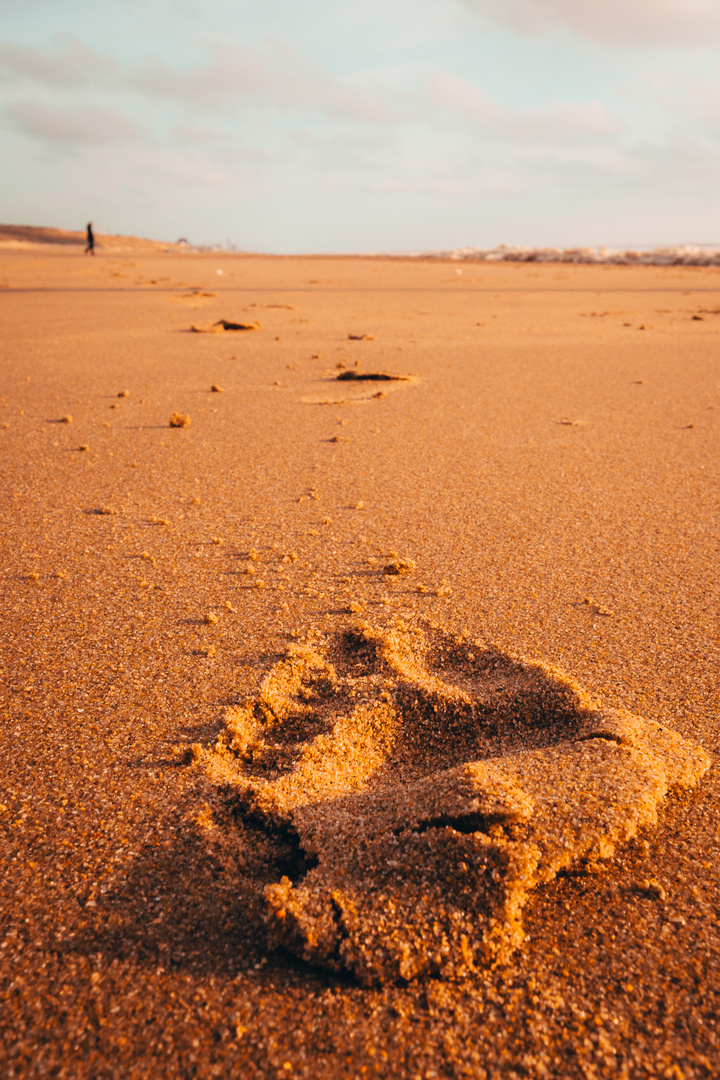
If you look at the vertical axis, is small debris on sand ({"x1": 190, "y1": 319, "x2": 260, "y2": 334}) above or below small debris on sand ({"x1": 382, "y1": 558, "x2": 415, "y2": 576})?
above

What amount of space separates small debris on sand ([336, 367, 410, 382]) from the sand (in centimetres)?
108

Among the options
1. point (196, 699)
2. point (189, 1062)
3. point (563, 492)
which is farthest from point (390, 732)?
point (563, 492)

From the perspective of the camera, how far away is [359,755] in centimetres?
109

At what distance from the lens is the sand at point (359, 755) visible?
2.37 ft

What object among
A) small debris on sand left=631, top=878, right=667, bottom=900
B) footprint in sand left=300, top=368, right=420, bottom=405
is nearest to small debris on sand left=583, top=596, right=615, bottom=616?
small debris on sand left=631, top=878, right=667, bottom=900

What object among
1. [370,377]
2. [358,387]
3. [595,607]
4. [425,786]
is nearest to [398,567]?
[595,607]

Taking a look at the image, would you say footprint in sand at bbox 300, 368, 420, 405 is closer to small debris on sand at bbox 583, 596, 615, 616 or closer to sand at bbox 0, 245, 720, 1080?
sand at bbox 0, 245, 720, 1080

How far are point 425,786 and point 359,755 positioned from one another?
0.16 meters

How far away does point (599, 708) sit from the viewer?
1161 mm

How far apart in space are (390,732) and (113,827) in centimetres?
48

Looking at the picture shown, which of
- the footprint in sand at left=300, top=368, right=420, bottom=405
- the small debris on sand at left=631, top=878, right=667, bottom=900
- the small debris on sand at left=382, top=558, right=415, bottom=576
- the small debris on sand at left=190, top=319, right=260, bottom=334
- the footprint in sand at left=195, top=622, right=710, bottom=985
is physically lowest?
the small debris on sand at left=631, top=878, right=667, bottom=900

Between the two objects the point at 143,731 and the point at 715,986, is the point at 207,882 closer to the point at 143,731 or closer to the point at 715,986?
the point at 143,731

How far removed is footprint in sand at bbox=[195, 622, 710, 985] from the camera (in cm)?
78

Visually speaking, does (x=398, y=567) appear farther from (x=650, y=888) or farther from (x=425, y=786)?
(x=650, y=888)
